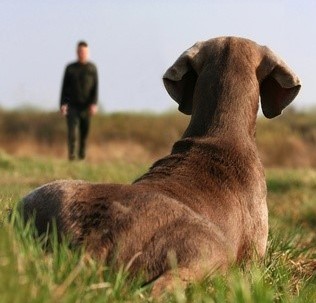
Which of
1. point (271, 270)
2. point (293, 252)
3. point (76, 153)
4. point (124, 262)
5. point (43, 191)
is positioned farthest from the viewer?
point (76, 153)

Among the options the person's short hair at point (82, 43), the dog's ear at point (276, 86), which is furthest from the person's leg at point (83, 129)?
the dog's ear at point (276, 86)

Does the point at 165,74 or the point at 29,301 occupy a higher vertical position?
the point at 165,74

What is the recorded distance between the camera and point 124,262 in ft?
13.1

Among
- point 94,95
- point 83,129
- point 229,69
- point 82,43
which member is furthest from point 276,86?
point 83,129

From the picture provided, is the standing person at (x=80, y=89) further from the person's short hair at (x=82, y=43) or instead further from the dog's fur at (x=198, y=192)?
the dog's fur at (x=198, y=192)

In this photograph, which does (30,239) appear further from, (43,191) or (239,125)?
(239,125)

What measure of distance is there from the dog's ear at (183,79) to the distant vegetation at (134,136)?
57.5ft

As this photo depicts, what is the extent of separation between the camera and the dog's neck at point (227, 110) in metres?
5.47

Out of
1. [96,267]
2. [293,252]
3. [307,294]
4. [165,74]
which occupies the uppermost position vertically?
[165,74]

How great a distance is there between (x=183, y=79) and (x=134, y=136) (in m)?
21.3

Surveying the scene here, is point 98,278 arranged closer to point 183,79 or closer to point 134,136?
point 183,79

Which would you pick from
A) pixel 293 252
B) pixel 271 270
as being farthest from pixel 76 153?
pixel 271 270

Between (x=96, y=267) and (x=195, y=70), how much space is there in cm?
239

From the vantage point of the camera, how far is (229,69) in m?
5.64
